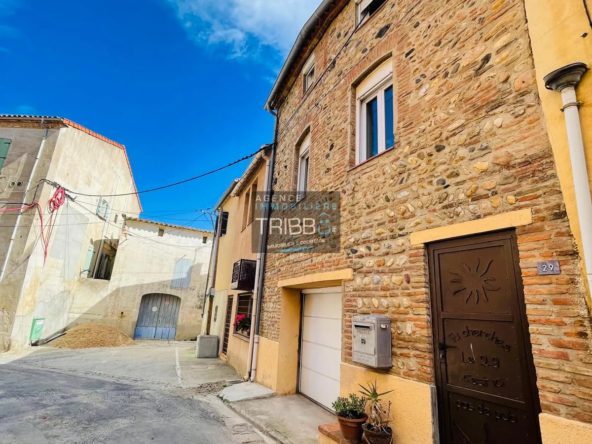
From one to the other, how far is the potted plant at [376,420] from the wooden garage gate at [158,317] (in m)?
16.8

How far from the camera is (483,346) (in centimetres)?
270

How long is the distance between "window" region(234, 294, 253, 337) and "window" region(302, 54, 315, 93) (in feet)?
18.4

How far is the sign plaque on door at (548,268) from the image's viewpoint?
2289mm

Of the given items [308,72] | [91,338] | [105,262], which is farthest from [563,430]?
[105,262]

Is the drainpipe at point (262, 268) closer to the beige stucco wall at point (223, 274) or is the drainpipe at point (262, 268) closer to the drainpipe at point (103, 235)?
the beige stucco wall at point (223, 274)

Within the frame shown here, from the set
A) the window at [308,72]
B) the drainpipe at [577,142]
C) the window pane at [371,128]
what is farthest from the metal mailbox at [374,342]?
the window at [308,72]

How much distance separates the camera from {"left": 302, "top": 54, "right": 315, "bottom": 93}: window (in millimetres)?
7198

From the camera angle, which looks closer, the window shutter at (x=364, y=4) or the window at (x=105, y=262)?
the window shutter at (x=364, y=4)

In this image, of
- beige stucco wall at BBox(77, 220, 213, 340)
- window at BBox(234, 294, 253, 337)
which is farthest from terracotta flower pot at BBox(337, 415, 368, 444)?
beige stucco wall at BBox(77, 220, 213, 340)

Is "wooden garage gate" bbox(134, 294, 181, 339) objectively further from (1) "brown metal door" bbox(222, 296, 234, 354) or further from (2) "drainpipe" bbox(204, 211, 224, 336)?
(1) "brown metal door" bbox(222, 296, 234, 354)

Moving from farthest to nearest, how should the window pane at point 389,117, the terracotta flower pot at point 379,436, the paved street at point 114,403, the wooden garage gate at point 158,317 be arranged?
the wooden garage gate at point 158,317 → the window pane at point 389,117 → the paved street at point 114,403 → the terracotta flower pot at point 379,436

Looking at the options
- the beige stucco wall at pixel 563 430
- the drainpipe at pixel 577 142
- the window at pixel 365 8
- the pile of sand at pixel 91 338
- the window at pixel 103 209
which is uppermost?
the window at pixel 365 8

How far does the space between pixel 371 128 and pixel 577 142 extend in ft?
9.94

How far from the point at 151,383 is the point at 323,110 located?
702 cm
